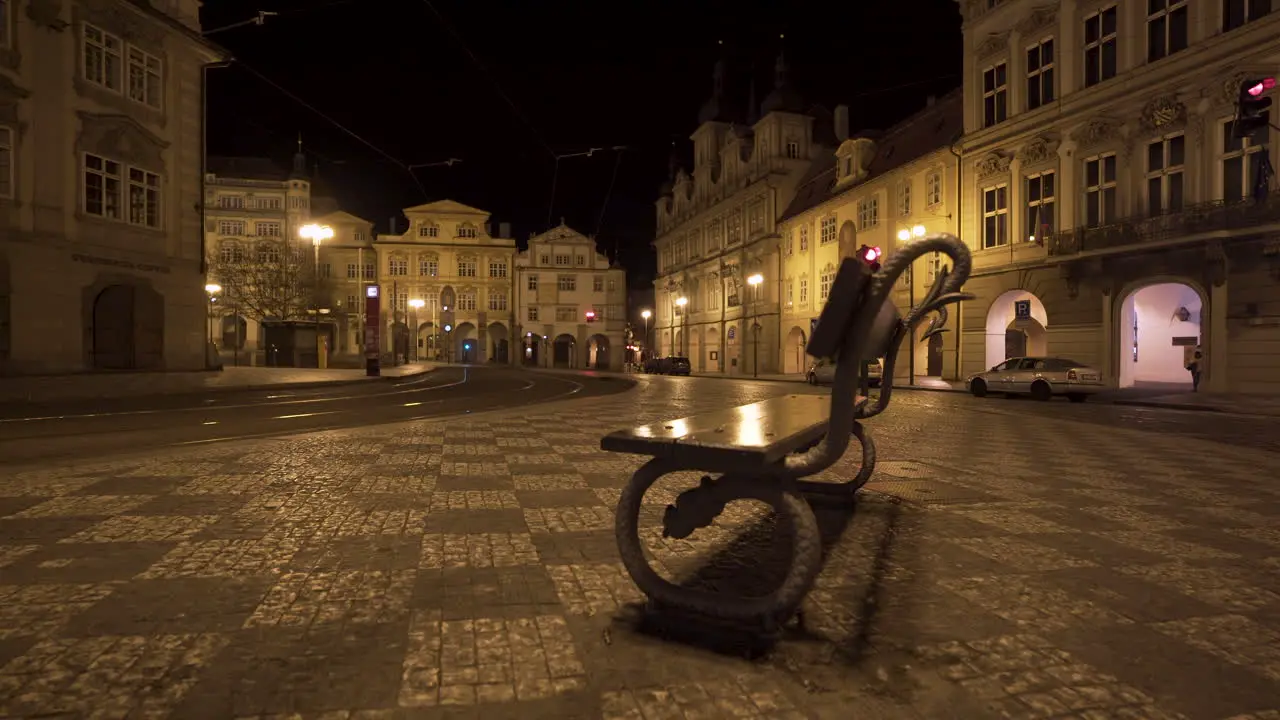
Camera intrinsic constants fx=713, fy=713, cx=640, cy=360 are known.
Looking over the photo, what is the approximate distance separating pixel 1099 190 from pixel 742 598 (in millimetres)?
29218

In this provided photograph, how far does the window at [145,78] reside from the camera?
22.7 metres

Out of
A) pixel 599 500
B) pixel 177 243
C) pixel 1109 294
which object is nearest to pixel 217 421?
pixel 599 500

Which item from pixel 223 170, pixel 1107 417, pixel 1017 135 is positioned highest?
pixel 223 170

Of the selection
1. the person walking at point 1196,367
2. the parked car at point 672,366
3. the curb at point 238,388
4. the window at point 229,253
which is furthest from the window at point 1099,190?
the window at point 229,253

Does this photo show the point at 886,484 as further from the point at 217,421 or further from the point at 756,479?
the point at 217,421

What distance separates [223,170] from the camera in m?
70.8

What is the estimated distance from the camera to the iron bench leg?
2920mm

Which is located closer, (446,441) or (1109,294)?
(446,441)

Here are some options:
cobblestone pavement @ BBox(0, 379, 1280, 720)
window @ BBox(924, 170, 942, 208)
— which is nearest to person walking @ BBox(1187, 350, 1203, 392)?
window @ BBox(924, 170, 942, 208)

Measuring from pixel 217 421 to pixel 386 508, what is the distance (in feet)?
28.6

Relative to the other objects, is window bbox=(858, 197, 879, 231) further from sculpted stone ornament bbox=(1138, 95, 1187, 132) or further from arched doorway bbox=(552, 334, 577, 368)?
arched doorway bbox=(552, 334, 577, 368)

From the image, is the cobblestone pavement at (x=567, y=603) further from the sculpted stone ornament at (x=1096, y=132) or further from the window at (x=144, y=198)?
the sculpted stone ornament at (x=1096, y=132)

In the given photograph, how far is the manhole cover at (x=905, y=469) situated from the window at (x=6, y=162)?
925 inches

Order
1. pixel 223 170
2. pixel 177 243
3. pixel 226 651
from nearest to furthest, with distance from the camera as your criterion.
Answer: pixel 226 651
pixel 177 243
pixel 223 170
